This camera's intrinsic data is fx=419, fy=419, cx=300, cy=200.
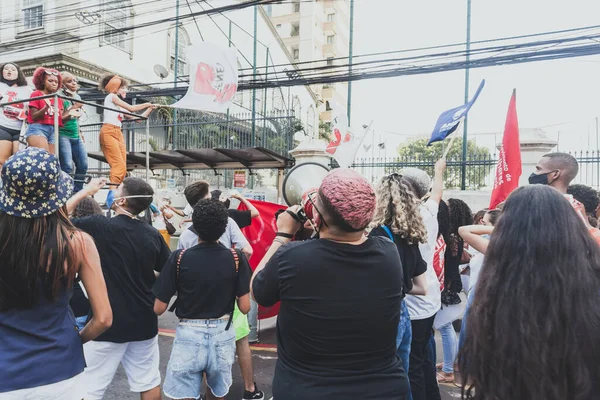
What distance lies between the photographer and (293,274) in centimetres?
183

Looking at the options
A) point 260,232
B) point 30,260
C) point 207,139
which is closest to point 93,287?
point 30,260

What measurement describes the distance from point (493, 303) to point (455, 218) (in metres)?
3.03

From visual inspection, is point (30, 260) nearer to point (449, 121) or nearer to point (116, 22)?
point (449, 121)

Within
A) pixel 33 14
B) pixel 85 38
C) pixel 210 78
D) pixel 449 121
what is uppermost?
pixel 33 14

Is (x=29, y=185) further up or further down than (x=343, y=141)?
further down

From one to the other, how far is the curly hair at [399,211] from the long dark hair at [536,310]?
1.36 meters

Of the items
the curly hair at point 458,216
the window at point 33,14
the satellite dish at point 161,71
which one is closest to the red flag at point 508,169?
the curly hair at point 458,216

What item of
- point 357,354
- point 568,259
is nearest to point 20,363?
point 357,354

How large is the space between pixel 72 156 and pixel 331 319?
6.05 m

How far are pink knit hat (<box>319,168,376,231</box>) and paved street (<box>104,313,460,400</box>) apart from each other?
9.27ft

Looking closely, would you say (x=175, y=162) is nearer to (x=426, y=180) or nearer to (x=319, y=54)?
(x=426, y=180)

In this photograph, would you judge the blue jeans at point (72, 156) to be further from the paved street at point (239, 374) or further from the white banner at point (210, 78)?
the paved street at point (239, 374)

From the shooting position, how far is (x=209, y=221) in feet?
10.0

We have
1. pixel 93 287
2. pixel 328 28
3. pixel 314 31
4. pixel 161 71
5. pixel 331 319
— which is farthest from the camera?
pixel 328 28
